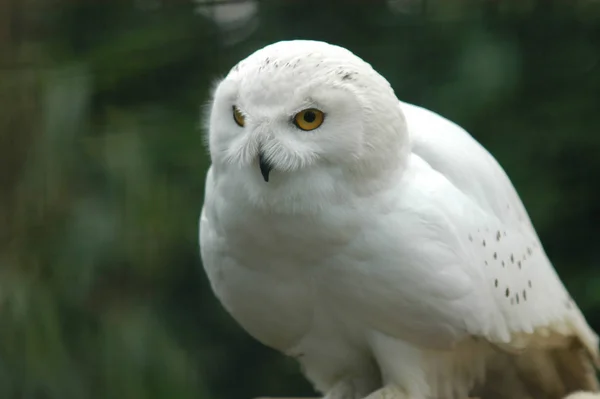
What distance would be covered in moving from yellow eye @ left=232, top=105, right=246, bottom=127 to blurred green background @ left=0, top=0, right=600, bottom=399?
3.10ft

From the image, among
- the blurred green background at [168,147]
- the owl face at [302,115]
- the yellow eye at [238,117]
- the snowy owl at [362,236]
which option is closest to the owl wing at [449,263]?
the snowy owl at [362,236]

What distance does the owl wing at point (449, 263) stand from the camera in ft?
4.59

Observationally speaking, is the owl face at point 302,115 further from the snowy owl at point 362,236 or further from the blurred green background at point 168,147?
the blurred green background at point 168,147

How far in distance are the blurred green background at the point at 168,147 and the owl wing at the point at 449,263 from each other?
2.73 ft

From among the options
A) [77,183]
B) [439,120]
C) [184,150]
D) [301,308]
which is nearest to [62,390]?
[77,183]

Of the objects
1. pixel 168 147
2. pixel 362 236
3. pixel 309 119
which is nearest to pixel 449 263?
pixel 362 236

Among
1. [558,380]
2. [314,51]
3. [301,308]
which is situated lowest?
[558,380]

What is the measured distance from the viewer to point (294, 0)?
2.56m

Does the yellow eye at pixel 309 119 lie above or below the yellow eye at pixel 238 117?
above

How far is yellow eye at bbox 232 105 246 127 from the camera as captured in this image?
1364 millimetres

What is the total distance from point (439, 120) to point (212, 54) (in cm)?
102

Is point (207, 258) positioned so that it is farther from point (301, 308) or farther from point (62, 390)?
point (62, 390)

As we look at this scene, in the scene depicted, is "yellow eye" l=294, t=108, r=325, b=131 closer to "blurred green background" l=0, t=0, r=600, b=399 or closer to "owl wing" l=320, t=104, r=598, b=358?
"owl wing" l=320, t=104, r=598, b=358

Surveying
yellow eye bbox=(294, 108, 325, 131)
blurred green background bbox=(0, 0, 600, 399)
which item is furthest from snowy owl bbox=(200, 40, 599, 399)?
blurred green background bbox=(0, 0, 600, 399)
